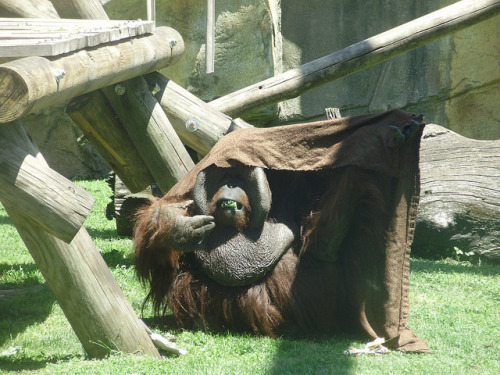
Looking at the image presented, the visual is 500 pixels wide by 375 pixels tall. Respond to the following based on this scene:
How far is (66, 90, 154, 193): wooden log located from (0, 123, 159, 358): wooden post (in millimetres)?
1485

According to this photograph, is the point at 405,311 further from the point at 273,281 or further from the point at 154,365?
the point at 154,365

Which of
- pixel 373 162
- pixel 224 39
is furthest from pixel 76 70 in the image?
pixel 224 39

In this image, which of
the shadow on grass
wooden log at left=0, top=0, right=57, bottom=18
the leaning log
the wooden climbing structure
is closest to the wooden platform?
the wooden climbing structure

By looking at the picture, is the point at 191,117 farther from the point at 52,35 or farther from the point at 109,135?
the point at 52,35

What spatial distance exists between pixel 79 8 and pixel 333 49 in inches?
178

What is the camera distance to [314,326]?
11.8 feet

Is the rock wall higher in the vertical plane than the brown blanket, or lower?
higher

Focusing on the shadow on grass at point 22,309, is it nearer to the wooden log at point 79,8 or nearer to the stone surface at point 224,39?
the wooden log at point 79,8

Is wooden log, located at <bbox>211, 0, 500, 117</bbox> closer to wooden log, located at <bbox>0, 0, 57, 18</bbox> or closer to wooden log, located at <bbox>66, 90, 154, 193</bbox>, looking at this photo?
wooden log, located at <bbox>66, 90, 154, 193</bbox>

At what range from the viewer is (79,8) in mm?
5027

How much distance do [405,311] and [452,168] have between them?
242cm

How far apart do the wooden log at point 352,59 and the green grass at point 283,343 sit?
155 centimetres

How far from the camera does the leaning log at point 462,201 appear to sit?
5145 millimetres

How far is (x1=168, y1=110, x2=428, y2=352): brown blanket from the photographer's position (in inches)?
128
